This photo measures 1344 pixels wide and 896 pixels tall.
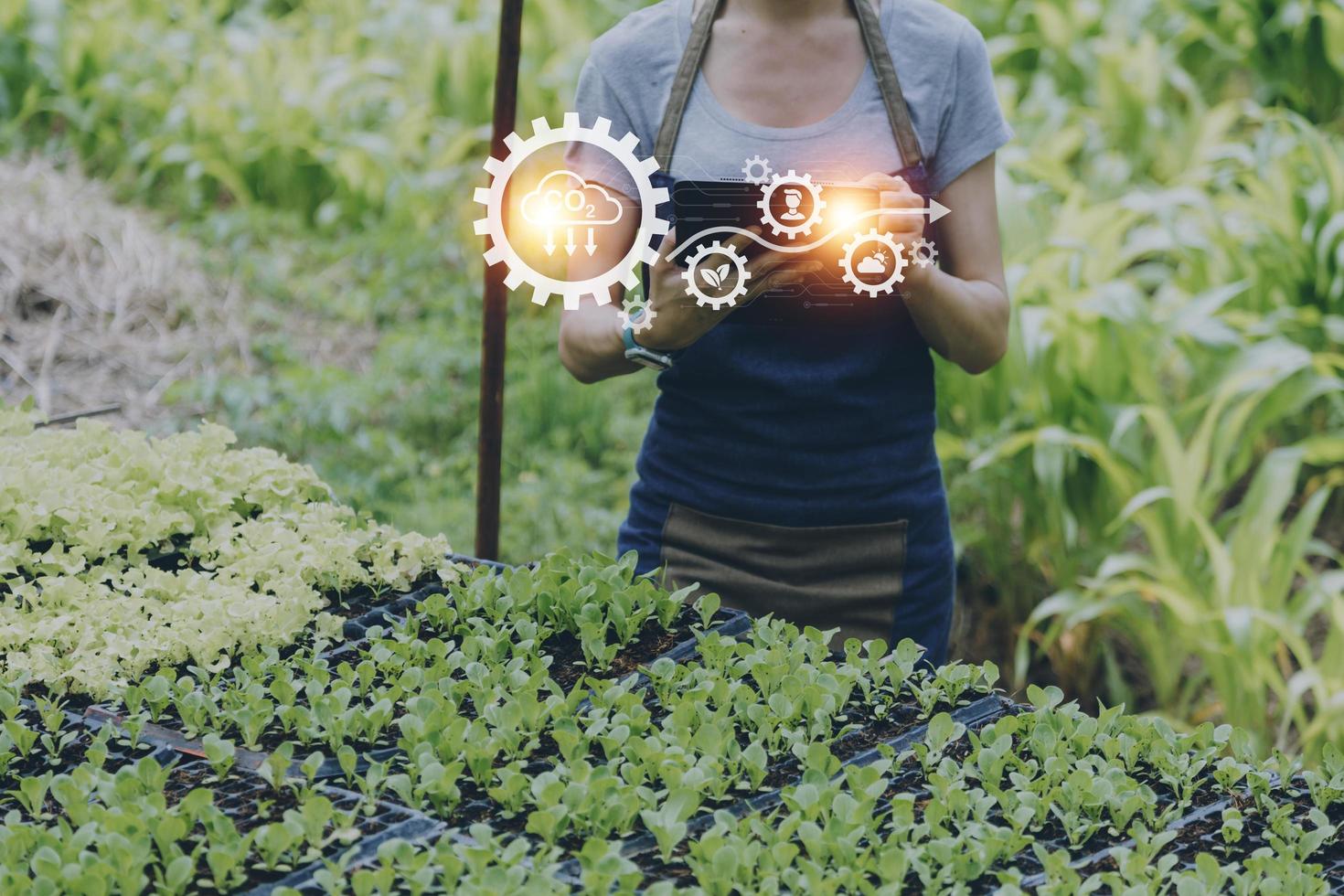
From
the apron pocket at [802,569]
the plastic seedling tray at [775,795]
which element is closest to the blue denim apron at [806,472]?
the apron pocket at [802,569]

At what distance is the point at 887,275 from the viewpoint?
1.54 meters

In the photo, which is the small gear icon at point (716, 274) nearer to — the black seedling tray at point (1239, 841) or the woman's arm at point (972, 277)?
the woman's arm at point (972, 277)

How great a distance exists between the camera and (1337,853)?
1249mm

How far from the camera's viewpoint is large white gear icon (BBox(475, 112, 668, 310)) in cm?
141

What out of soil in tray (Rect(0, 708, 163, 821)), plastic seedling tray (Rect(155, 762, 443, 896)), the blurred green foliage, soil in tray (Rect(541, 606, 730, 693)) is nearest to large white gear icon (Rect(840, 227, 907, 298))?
soil in tray (Rect(541, 606, 730, 693))

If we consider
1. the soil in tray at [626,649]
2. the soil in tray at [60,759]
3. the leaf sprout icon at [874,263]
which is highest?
the leaf sprout icon at [874,263]

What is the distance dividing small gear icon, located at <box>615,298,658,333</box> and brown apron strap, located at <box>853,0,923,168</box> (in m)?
0.37

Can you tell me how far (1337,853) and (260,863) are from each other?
2.88 feet

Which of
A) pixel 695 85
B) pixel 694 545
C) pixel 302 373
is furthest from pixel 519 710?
pixel 302 373

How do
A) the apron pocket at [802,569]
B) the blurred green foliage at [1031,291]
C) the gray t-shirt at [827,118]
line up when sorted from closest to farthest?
the gray t-shirt at [827,118]
the apron pocket at [802,569]
the blurred green foliage at [1031,291]

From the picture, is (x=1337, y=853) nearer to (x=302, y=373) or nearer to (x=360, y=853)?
(x=360, y=853)

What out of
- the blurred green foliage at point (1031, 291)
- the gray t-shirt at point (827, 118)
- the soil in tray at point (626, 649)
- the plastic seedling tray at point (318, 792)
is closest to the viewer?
the plastic seedling tray at point (318, 792)

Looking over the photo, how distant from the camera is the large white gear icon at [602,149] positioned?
4.63 ft

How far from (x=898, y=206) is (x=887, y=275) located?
103mm
